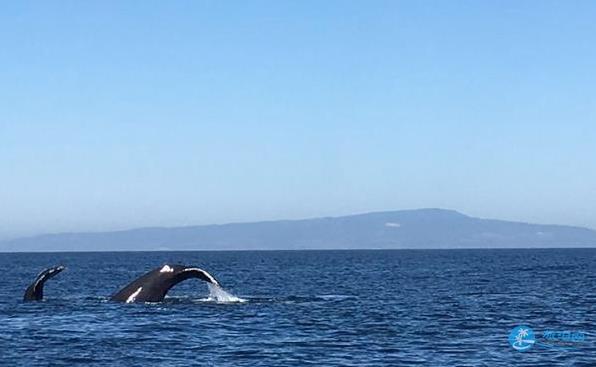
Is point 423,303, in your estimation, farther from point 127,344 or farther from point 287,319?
point 127,344

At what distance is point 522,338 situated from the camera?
40.9 metres

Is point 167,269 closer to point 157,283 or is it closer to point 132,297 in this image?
point 157,283

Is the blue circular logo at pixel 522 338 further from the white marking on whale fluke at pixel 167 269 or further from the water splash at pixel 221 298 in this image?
the water splash at pixel 221 298

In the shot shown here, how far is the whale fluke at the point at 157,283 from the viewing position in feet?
161

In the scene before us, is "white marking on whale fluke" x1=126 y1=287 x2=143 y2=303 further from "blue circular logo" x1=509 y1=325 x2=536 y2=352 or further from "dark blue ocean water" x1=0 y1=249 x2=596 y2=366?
"blue circular logo" x1=509 y1=325 x2=536 y2=352

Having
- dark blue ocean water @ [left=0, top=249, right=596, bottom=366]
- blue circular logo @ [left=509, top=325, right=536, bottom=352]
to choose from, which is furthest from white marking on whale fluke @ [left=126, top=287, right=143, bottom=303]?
blue circular logo @ [left=509, top=325, right=536, bottom=352]

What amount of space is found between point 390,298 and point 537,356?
30.5 m

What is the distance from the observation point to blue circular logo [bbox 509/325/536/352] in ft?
125

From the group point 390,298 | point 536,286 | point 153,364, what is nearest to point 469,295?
point 390,298

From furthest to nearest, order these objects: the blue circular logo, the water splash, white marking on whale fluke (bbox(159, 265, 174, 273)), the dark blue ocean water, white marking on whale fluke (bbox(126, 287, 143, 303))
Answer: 1. the water splash
2. white marking on whale fluke (bbox(126, 287, 143, 303))
3. white marking on whale fluke (bbox(159, 265, 174, 273))
4. the blue circular logo
5. the dark blue ocean water
